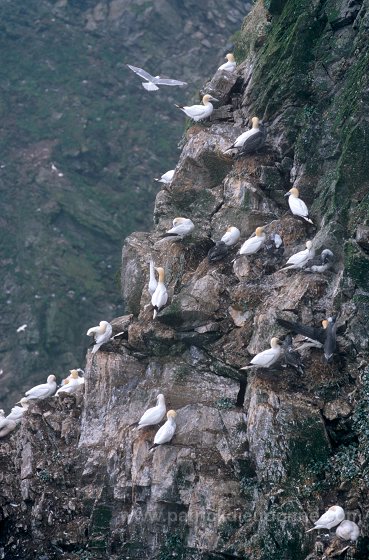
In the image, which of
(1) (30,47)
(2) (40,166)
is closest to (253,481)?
(2) (40,166)

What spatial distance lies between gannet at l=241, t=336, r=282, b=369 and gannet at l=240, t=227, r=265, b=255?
2.66m

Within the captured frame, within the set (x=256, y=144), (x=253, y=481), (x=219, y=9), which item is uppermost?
(x=256, y=144)

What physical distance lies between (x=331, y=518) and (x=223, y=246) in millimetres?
6696

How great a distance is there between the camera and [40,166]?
46.3 m

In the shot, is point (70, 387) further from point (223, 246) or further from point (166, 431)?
point (223, 246)

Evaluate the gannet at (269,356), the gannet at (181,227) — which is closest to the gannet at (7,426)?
the gannet at (181,227)

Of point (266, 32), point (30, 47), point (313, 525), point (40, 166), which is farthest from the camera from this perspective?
point (30, 47)

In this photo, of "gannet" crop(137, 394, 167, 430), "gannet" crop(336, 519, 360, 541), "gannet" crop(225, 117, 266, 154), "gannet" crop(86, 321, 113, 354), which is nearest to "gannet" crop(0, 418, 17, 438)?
"gannet" crop(86, 321, 113, 354)

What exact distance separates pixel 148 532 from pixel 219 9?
3707 cm

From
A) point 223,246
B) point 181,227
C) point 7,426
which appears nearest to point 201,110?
point 181,227

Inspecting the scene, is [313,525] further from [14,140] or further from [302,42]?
[14,140]

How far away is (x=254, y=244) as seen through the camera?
21.2 metres

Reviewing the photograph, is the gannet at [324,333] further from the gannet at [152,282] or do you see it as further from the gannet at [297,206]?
the gannet at [152,282]

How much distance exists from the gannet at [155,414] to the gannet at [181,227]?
382 centimetres
